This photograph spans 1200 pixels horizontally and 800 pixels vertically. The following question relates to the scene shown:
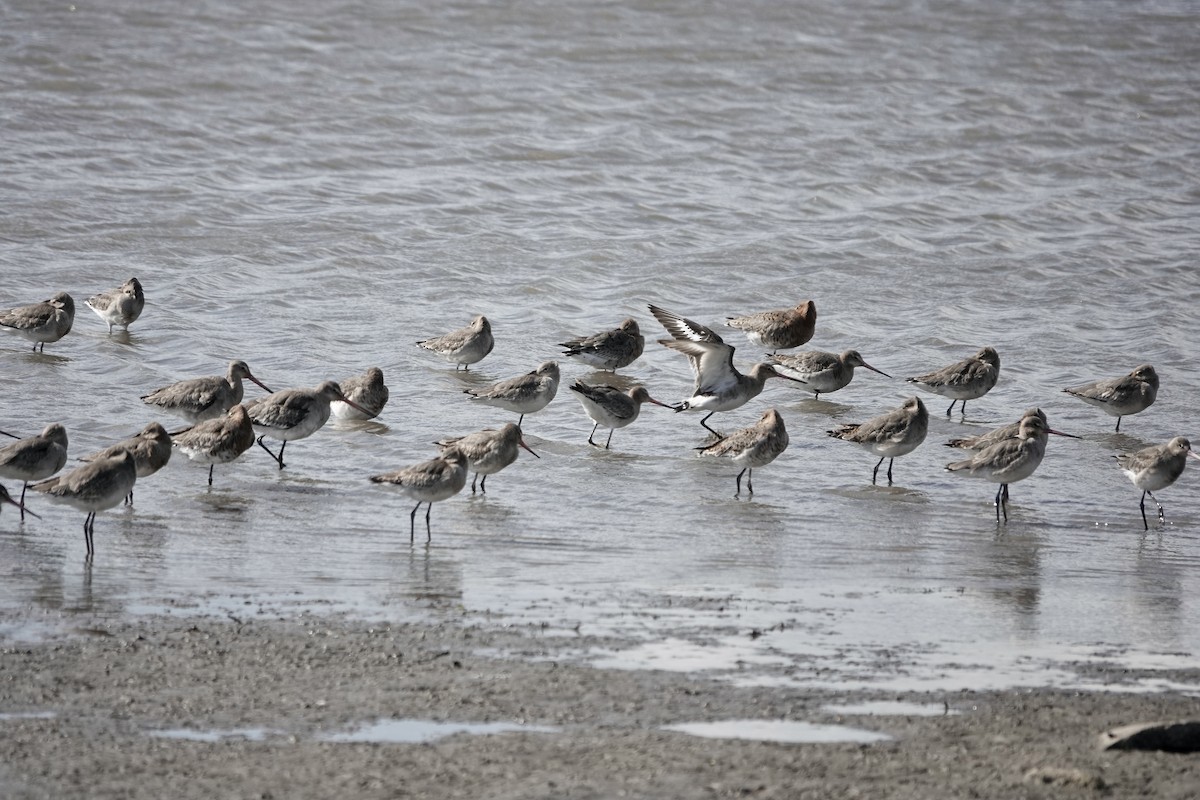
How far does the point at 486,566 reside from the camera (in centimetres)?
792

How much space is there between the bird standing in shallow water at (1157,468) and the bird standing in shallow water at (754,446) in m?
2.23

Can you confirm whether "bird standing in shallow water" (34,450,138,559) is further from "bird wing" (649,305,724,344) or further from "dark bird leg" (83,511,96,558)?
"bird wing" (649,305,724,344)

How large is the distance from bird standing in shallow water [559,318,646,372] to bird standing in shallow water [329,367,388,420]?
7.35 ft

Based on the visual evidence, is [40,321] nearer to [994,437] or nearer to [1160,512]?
[994,437]

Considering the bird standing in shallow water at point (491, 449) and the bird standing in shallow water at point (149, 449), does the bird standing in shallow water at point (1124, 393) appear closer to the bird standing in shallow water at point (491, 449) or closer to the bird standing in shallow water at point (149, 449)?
the bird standing in shallow water at point (491, 449)

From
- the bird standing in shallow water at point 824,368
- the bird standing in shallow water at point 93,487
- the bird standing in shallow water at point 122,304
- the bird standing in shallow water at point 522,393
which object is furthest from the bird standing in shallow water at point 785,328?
the bird standing in shallow water at point 93,487

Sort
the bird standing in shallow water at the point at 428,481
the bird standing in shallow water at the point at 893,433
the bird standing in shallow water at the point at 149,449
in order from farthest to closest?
the bird standing in shallow water at the point at 893,433
the bird standing in shallow water at the point at 149,449
the bird standing in shallow water at the point at 428,481

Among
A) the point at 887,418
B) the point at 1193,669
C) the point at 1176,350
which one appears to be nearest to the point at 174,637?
the point at 1193,669

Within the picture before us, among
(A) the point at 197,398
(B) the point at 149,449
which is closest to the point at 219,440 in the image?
(B) the point at 149,449

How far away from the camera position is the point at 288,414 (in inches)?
404

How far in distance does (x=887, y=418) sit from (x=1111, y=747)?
205 inches

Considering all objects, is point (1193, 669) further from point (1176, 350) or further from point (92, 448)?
point (1176, 350)

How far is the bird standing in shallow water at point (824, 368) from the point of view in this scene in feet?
42.2

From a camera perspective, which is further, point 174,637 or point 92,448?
point 92,448
